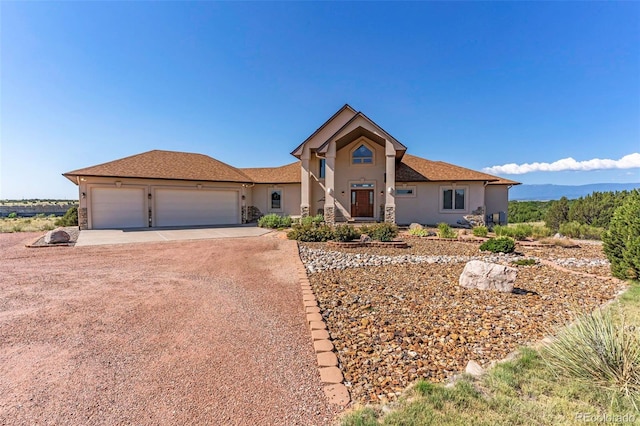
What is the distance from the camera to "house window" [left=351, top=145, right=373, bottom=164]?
19250mm

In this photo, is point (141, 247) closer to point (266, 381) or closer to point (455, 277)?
point (266, 381)

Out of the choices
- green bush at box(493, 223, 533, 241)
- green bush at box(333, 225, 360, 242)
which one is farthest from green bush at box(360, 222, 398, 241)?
green bush at box(493, 223, 533, 241)

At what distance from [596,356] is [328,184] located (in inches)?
598

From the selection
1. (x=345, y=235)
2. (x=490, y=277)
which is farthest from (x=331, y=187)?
(x=490, y=277)

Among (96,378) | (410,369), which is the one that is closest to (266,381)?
(410,369)

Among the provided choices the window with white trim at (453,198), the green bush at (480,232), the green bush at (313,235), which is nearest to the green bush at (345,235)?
the green bush at (313,235)

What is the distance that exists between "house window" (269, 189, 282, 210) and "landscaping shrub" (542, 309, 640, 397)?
65.2 ft

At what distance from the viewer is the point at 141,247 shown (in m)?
10.6

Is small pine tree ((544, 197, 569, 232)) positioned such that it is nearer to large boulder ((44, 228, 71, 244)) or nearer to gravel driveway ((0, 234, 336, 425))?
gravel driveway ((0, 234, 336, 425))

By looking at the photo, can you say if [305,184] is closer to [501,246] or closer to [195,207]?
[195,207]

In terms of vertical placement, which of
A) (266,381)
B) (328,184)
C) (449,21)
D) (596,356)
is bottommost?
(266,381)

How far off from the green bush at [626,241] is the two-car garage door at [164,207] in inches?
753

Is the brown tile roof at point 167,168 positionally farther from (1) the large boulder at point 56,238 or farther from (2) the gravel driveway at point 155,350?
(2) the gravel driveway at point 155,350

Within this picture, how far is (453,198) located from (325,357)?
18.1m
